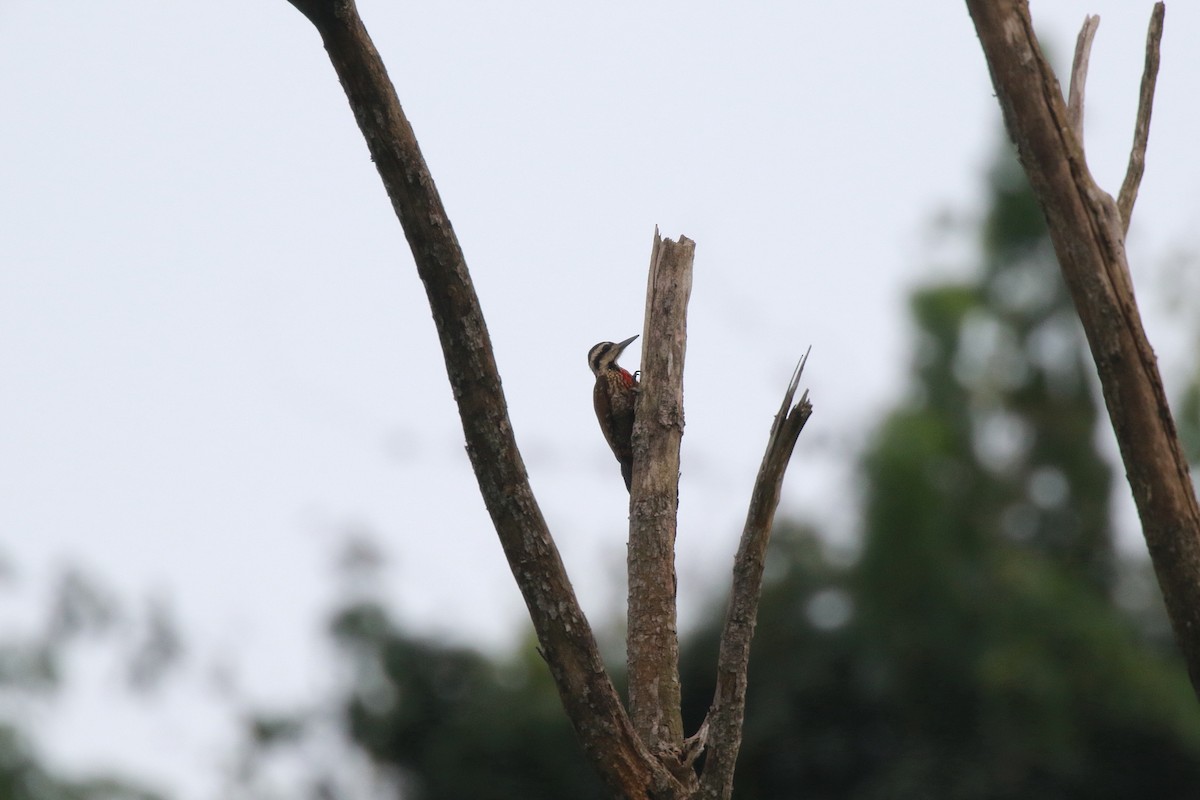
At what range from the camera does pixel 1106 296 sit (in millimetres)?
3451

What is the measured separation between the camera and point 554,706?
10.1 metres

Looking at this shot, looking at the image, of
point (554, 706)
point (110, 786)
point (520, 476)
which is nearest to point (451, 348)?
point (520, 476)

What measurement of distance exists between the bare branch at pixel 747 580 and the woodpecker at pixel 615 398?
1.47 metres

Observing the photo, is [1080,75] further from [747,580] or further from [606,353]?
[606,353]

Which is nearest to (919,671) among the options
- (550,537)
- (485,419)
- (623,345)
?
(623,345)

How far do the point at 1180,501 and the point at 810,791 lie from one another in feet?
27.9

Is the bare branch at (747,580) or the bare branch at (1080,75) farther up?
the bare branch at (1080,75)

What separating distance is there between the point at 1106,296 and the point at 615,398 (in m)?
2.66

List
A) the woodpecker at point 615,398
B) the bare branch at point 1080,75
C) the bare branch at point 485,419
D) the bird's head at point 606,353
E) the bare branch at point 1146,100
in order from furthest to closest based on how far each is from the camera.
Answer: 1. the bird's head at point 606,353
2. the woodpecker at point 615,398
3. the bare branch at point 1146,100
4. the bare branch at point 1080,75
5. the bare branch at point 485,419

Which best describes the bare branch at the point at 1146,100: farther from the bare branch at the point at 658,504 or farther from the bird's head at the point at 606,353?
the bird's head at the point at 606,353

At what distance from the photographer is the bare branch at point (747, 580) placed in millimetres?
3488

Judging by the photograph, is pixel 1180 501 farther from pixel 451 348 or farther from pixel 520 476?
pixel 451 348

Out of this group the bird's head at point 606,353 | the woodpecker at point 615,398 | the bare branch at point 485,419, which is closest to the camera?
the bare branch at point 485,419

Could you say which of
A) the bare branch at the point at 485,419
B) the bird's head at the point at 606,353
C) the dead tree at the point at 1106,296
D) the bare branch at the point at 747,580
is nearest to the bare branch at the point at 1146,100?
the dead tree at the point at 1106,296
